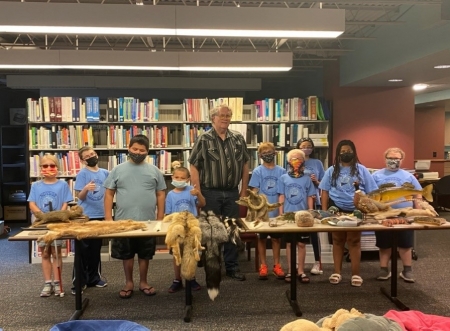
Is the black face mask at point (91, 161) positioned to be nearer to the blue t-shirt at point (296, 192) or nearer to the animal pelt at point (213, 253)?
the animal pelt at point (213, 253)

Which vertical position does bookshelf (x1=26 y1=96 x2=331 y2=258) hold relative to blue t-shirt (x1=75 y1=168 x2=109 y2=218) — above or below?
above

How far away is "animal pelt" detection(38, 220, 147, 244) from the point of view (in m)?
3.21

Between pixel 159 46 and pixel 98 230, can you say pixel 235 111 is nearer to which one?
pixel 159 46

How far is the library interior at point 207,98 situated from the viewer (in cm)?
388

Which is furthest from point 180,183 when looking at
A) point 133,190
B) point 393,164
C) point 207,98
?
point 207,98

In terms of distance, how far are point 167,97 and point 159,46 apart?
9.77ft

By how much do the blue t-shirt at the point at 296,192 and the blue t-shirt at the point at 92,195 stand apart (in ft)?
6.06

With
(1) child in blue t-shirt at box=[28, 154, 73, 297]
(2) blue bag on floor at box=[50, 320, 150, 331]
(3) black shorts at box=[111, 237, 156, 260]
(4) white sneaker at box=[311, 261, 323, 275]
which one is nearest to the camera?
(2) blue bag on floor at box=[50, 320, 150, 331]

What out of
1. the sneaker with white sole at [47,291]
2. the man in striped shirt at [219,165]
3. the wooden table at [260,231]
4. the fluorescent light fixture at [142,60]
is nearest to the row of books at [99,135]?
the fluorescent light fixture at [142,60]

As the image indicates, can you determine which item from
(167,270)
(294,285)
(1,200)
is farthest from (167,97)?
(294,285)

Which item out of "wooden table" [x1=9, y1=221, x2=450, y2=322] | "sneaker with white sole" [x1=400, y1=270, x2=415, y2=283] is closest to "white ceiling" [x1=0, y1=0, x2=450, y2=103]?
"wooden table" [x1=9, y1=221, x2=450, y2=322]

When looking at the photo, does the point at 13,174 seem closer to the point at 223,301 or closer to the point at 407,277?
the point at 223,301

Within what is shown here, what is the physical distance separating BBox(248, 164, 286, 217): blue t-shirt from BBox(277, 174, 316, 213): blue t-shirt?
20cm

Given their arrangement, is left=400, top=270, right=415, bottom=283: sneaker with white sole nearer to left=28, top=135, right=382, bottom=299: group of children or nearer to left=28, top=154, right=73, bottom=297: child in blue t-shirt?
left=28, top=135, right=382, bottom=299: group of children
